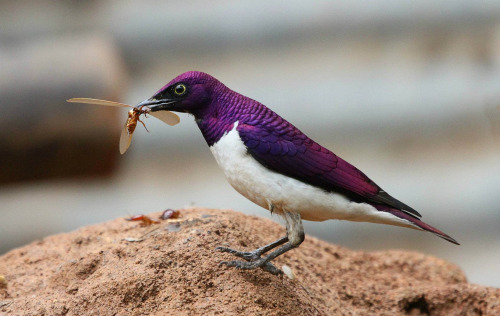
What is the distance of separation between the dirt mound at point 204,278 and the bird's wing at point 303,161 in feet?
1.53

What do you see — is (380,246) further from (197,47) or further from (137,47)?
(137,47)

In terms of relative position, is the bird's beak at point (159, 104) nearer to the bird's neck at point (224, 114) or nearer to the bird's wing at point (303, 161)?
the bird's neck at point (224, 114)

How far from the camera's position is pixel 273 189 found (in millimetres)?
2672

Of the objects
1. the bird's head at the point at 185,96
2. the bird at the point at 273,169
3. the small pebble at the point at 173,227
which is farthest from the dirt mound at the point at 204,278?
the bird's head at the point at 185,96

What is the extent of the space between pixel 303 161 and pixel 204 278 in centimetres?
64

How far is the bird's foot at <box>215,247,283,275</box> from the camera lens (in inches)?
106

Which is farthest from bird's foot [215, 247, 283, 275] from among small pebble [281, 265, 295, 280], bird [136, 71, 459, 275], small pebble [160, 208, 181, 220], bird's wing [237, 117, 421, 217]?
small pebble [160, 208, 181, 220]

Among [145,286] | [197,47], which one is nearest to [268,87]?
[197,47]

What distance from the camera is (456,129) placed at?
16.8 feet

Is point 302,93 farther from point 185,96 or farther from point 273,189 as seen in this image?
point 273,189

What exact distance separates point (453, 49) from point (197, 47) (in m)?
2.04

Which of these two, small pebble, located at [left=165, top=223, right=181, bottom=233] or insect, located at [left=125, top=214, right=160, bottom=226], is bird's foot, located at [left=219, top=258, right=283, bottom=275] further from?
insect, located at [left=125, top=214, right=160, bottom=226]

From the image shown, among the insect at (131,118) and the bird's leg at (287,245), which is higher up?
the insect at (131,118)

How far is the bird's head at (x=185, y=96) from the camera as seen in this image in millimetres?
2828
